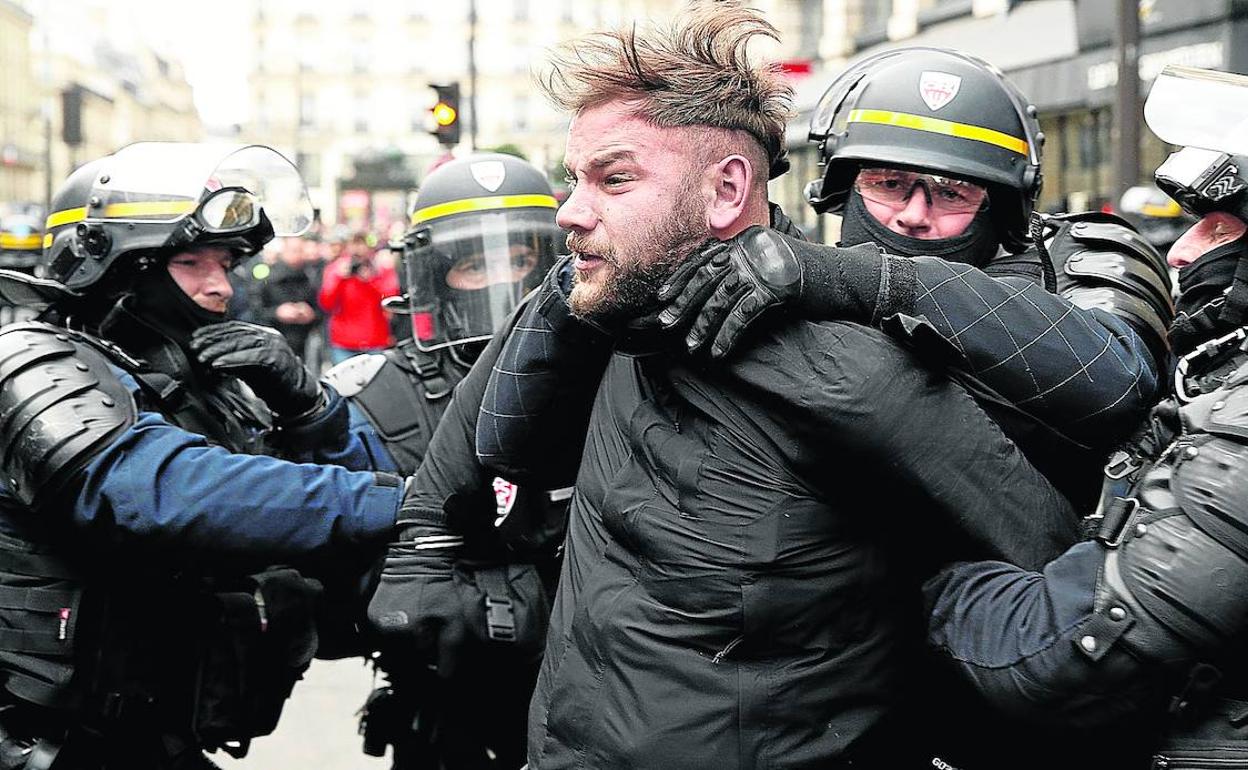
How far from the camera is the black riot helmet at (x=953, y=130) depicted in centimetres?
276

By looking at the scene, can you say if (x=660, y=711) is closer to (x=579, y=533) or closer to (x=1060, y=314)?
(x=579, y=533)

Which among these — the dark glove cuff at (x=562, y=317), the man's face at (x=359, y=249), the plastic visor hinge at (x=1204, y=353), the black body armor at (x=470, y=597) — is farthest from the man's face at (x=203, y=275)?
the man's face at (x=359, y=249)

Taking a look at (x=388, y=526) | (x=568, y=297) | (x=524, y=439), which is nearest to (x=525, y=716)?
(x=388, y=526)

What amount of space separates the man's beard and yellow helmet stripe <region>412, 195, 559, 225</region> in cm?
204

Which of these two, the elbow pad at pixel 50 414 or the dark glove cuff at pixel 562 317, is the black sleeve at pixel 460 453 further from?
the elbow pad at pixel 50 414

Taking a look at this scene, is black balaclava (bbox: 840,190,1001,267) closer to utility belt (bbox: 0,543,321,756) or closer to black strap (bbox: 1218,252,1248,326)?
black strap (bbox: 1218,252,1248,326)

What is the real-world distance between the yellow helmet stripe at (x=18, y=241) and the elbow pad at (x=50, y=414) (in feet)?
35.8

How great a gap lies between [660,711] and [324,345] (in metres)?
15.3

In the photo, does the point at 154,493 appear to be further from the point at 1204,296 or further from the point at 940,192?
the point at 1204,296

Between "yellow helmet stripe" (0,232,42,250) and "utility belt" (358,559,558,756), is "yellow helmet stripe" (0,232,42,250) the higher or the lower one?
the higher one

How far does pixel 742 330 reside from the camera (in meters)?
1.88

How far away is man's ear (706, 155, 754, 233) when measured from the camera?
2.06 metres

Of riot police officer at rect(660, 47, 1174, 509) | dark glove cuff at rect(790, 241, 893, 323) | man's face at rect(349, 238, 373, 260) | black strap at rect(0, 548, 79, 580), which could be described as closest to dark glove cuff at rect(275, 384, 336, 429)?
black strap at rect(0, 548, 79, 580)

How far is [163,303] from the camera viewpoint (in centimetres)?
350
